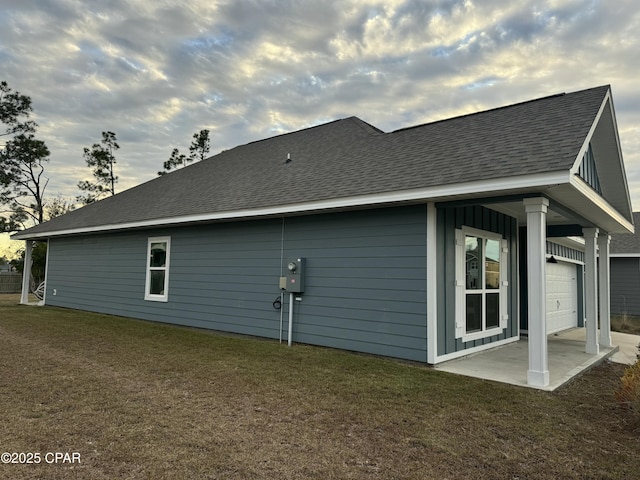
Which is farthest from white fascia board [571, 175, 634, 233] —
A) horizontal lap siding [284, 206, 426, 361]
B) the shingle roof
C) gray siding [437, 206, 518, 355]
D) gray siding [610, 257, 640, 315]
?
gray siding [610, 257, 640, 315]

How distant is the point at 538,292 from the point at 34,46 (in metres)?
12.1

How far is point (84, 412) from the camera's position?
11.8 ft

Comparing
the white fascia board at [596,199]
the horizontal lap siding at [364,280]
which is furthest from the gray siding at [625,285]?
the horizontal lap siding at [364,280]

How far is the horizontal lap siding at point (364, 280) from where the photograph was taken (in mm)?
5824

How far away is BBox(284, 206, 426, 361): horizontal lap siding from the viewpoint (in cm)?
582

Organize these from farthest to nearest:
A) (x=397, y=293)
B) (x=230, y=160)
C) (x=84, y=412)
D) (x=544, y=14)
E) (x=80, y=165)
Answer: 1. (x=80, y=165)
2. (x=230, y=160)
3. (x=544, y=14)
4. (x=397, y=293)
5. (x=84, y=412)

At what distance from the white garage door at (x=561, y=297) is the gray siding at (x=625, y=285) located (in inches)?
214

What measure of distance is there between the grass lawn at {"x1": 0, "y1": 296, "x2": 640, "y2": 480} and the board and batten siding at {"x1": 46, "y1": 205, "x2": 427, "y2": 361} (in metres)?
0.62

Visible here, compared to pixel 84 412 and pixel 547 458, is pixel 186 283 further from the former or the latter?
pixel 547 458

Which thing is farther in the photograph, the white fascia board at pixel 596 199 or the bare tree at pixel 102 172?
the bare tree at pixel 102 172

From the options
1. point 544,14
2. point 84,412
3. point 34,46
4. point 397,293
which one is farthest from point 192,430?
point 34,46

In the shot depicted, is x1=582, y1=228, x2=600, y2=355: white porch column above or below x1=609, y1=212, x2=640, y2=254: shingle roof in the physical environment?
below

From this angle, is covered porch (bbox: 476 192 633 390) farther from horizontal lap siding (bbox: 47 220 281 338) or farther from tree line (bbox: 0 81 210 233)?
tree line (bbox: 0 81 210 233)

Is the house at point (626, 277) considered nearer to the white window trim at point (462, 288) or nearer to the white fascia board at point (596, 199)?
the white fascia board at point (596, 199)
